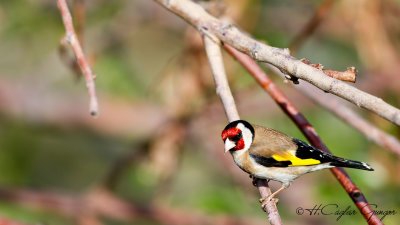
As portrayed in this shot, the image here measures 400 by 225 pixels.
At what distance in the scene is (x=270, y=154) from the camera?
2418mm

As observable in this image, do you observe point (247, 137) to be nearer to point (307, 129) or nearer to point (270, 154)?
point (270, 154)

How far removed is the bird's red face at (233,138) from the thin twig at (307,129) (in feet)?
0.61

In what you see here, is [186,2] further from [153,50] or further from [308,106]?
[153,50]

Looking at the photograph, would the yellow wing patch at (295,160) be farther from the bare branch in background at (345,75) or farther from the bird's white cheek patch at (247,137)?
the bare branch in background at (345,75)

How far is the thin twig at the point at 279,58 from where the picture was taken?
153 cm

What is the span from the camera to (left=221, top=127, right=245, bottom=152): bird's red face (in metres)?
2.26

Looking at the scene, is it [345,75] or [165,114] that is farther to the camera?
[165,114]

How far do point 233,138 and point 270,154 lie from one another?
0.59 ft

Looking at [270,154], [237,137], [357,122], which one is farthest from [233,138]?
[357,122]

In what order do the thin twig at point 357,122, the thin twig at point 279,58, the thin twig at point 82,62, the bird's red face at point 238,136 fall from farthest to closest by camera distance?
the bird's red face at point 238,136
the thin twig at point 357,122
the thin twig at point 82,62
the thin twig at point 279,58

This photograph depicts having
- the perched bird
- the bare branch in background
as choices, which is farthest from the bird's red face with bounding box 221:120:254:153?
the bare branch in background

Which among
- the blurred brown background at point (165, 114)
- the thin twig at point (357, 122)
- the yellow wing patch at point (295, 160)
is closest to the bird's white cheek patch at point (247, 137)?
the yellow wing patch at point (295, 160)

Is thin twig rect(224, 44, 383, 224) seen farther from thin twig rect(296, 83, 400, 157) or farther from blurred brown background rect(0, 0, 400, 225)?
blurred brown background rect(0, 0, 400, 225)

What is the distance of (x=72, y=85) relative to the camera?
525 centimetres
